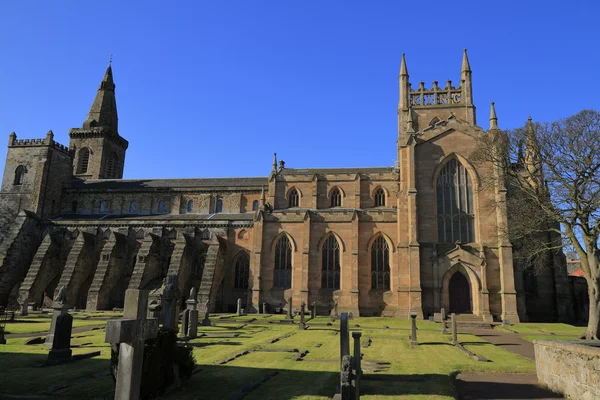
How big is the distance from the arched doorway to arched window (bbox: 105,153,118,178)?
4924 cm

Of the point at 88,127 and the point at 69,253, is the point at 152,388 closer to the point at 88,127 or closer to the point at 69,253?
the point at 69,253

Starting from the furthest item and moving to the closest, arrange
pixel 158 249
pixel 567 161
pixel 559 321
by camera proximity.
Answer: pixel 158 249 < pixel 559 321 < pixel 567 161

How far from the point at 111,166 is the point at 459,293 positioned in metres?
50.8

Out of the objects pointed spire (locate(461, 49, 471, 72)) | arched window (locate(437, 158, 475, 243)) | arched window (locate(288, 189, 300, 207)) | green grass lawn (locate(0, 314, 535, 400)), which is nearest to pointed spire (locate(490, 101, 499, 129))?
arched window (locate(437, 158, 475, 243))

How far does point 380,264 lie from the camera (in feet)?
132

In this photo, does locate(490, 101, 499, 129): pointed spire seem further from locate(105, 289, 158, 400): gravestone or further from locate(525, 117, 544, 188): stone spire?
locate(105, 289, 158, 400): gravestone

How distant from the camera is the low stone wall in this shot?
31.9ft

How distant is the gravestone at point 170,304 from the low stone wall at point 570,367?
447 inches

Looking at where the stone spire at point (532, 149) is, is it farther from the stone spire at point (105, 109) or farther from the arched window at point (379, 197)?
the stone spire at point (105, 109)

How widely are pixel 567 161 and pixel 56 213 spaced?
171 feet

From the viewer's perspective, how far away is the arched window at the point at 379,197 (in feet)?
149

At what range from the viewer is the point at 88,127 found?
208 feet

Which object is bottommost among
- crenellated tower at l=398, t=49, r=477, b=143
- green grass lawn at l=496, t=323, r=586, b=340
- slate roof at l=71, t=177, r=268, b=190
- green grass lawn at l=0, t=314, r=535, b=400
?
green grass lawn at l=0, t=314, r=535, b=400

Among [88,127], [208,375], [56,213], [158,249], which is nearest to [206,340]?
[208,375]
